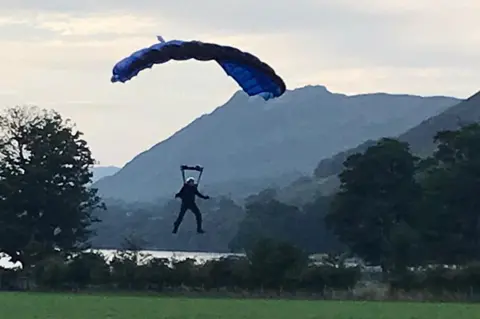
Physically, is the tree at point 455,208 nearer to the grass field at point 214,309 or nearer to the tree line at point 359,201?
the tree line at point 359,201

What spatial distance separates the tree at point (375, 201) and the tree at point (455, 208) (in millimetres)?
1263

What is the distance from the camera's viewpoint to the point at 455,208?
71938 millimetres

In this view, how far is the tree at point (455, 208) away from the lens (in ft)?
230

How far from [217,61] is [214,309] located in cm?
1507

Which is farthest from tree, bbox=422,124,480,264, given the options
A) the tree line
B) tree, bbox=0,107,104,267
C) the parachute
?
the parachute

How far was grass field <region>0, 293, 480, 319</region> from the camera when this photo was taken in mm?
36250

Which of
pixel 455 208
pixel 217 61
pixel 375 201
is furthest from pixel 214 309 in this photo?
pixel 455 208

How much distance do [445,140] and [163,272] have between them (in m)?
28.4

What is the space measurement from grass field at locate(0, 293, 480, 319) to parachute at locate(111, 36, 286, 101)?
965 cm

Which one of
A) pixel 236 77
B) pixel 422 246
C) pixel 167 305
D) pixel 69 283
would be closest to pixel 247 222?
pixel 422 246

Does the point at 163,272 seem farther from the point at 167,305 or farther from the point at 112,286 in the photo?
the point at 167,305

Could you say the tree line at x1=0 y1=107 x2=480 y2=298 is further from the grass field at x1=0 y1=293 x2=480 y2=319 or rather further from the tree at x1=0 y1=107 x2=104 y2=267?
the grass field at x1=0 y1=293 x2=480 y2=319

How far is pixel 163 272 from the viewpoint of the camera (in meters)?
56.0

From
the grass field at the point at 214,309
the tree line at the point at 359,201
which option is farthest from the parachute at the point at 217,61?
the tree line at the point at 359,201
